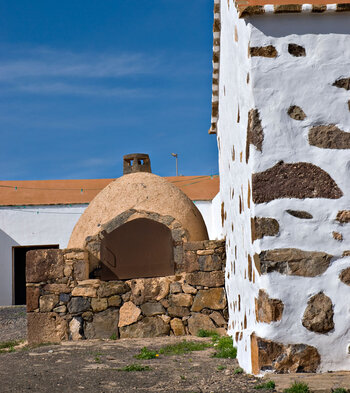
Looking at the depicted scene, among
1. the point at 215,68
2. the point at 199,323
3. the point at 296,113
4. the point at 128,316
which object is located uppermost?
the point at 215,68

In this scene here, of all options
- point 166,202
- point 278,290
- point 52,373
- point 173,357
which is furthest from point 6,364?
point 166,202

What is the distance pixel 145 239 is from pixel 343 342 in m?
5.06

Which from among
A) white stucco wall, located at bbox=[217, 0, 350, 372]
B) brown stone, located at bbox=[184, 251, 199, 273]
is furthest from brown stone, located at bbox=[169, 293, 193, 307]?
white stucco wall, located at bbox=[217, 0, 350, 372]

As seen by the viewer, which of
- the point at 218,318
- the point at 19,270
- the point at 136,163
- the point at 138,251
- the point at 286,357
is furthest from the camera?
the point at 19,270

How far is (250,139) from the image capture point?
4.32 meters

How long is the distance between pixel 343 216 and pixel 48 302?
5.44m

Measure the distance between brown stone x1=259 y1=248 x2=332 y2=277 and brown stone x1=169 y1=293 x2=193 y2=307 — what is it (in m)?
4.25

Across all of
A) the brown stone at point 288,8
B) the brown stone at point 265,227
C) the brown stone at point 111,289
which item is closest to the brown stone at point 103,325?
the brown stone at point 111,289

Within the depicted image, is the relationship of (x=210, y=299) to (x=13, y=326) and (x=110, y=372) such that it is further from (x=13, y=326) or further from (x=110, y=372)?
(x=13, y=326)

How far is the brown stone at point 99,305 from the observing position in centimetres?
830

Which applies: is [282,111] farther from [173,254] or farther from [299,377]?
[173,254]

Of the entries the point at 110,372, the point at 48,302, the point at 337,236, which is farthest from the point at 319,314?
the point at 48,302

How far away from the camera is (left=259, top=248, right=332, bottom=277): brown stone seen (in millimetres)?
4129

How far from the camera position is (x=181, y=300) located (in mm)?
8281
